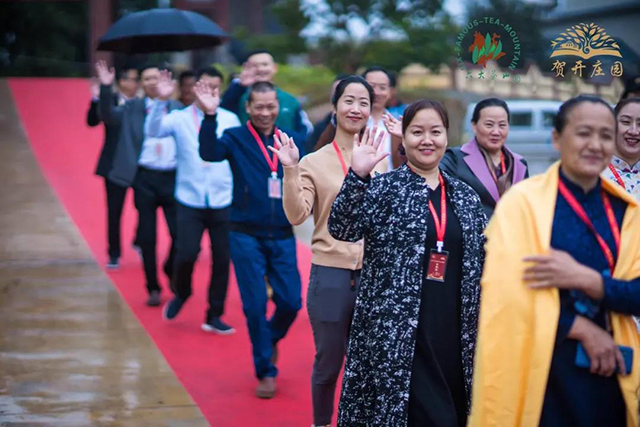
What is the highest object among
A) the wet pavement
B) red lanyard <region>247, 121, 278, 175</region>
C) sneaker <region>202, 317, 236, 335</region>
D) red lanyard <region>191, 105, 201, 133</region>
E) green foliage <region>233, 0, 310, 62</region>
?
green foliage <region>233, 0, 310, 62</region>

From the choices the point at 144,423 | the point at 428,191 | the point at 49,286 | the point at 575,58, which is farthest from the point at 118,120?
the point at 428,191

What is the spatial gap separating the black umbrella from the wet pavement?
2.36m

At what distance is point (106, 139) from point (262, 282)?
417cm

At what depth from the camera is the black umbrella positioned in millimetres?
8547

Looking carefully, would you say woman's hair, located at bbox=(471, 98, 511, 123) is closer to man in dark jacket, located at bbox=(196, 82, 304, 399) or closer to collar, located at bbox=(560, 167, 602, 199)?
man in dark jacket, located at bbox=(196, 82, 304, 399)

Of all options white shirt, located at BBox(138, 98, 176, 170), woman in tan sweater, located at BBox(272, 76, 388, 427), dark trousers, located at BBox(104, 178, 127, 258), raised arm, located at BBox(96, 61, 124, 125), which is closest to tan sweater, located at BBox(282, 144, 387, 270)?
woman in tan sweater, located at BBox(272, 76, 388, 427)

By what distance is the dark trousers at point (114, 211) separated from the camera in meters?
9.54

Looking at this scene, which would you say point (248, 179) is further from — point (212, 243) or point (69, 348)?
point (69, 348)

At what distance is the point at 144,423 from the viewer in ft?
18.4

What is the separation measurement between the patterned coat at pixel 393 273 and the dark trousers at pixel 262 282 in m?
1.89

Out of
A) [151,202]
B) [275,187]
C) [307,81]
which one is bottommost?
[151,202]

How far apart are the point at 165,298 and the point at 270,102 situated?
3326 millimetres

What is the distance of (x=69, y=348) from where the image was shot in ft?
23.6

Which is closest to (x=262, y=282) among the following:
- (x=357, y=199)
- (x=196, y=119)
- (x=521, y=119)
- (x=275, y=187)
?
(x=275, y=187)
